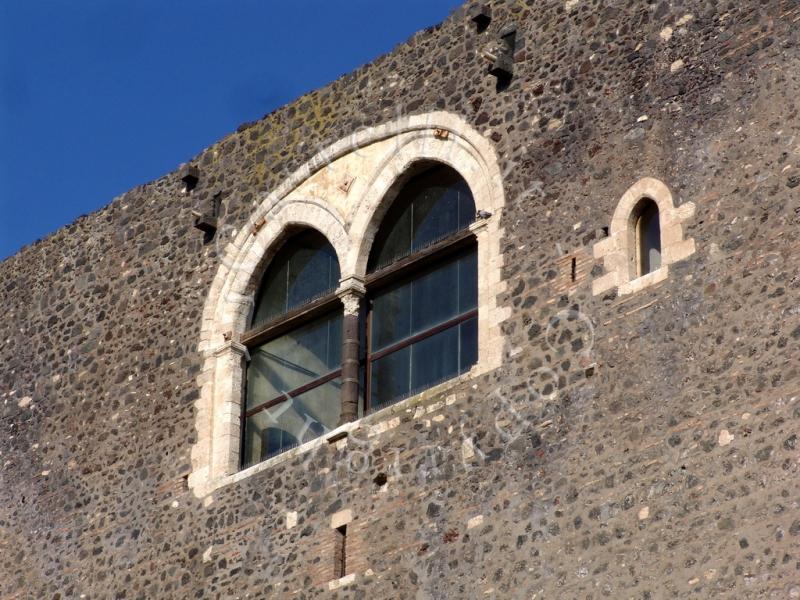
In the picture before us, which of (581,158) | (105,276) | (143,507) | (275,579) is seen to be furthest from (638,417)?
(105,276)

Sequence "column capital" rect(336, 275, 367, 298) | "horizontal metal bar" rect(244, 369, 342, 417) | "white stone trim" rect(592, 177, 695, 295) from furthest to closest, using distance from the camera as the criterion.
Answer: "horizontal metal bar" rect(244, 369, 342, 417)
"column capital" rect(336, 275, 367, 298)
"white stone trim" rect(592, 177, 695, 295)

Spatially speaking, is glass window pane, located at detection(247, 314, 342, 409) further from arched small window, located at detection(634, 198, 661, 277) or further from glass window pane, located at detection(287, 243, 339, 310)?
arched small window, located at detection(634, 198, 661, 277)

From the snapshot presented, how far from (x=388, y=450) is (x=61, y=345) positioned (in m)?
4.48

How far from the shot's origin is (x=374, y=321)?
17.4m

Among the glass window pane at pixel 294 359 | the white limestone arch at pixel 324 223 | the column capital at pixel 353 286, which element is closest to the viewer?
the white limestone arch at pixel 324 223

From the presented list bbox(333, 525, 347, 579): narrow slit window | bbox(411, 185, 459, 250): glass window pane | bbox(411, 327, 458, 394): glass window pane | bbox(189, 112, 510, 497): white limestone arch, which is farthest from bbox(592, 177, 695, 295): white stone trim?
bbox(333, 525, 347, 579): narrow slit window

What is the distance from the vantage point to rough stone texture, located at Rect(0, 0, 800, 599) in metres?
14.3

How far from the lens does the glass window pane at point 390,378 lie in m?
16.9

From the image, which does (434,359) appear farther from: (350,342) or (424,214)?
(424,214)

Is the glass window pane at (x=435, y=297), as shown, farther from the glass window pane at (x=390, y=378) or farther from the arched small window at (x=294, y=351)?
the arched small window at (x=294, y=351)

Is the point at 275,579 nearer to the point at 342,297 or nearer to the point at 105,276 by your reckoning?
the point at 342,297

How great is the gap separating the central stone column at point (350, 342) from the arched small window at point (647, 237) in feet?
8.65

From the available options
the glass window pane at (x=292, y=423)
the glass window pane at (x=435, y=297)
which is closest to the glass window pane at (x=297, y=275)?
the glass window pane at (x=292, y=423)

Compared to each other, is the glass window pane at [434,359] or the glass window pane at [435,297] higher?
the glass window pane at [435,297]
